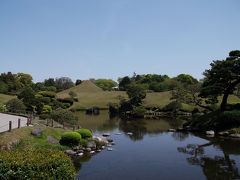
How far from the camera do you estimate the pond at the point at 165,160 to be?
26.5m

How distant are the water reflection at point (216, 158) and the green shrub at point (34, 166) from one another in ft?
43.2

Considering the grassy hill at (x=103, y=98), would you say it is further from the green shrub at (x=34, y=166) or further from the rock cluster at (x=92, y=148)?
the green shrub at (x=34, y=166)

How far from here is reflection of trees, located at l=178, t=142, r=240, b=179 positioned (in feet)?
87.1

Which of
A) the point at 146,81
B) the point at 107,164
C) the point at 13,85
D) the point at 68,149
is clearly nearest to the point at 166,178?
the point at 107,164

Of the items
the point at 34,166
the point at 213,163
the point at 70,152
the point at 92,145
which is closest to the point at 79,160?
the point at 70,152

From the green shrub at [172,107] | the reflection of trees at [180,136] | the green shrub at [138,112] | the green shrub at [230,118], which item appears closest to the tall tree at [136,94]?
the green shrub at [138,112]

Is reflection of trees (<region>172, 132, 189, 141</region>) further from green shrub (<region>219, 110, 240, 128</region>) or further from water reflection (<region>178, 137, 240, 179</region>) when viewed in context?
green shrub (<region>219, 110, 240, 128</region>)

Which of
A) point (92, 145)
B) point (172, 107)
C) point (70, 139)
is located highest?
point (172, 107)

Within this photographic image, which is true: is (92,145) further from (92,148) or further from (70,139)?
(70,139)

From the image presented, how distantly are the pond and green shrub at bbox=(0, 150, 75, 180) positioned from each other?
8.51 m

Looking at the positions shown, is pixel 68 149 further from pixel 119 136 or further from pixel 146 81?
pixel 146 81

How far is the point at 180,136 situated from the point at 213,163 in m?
16.6

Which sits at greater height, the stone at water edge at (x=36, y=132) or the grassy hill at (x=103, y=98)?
the grassy hill at (x=103, y=98)

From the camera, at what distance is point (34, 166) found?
1636 cm
